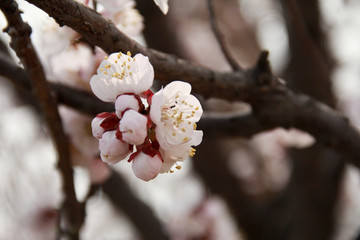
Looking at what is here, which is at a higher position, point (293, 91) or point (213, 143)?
point (293, 91)

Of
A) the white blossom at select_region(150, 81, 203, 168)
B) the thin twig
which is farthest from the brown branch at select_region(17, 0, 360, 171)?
the white blossom at select_region(150, 81, 203, 168)

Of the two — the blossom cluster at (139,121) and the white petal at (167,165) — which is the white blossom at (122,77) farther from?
the white petal at (167,165)

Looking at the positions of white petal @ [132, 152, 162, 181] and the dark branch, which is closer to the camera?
white petal @ [132, 152, 162, 181]

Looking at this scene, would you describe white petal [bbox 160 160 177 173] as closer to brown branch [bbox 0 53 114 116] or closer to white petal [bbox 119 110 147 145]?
white petal [bbox 119 110 147 145]

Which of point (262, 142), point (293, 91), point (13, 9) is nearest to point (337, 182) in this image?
point (293, 91)

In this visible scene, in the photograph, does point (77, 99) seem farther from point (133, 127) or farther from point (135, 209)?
point (135, 209)

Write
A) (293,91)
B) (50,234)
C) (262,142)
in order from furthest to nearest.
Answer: (262,142) < (50,234) < (293,91)

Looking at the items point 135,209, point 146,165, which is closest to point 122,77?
point 146,165

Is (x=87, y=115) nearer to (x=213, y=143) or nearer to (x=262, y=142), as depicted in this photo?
(x=213, y=143)
